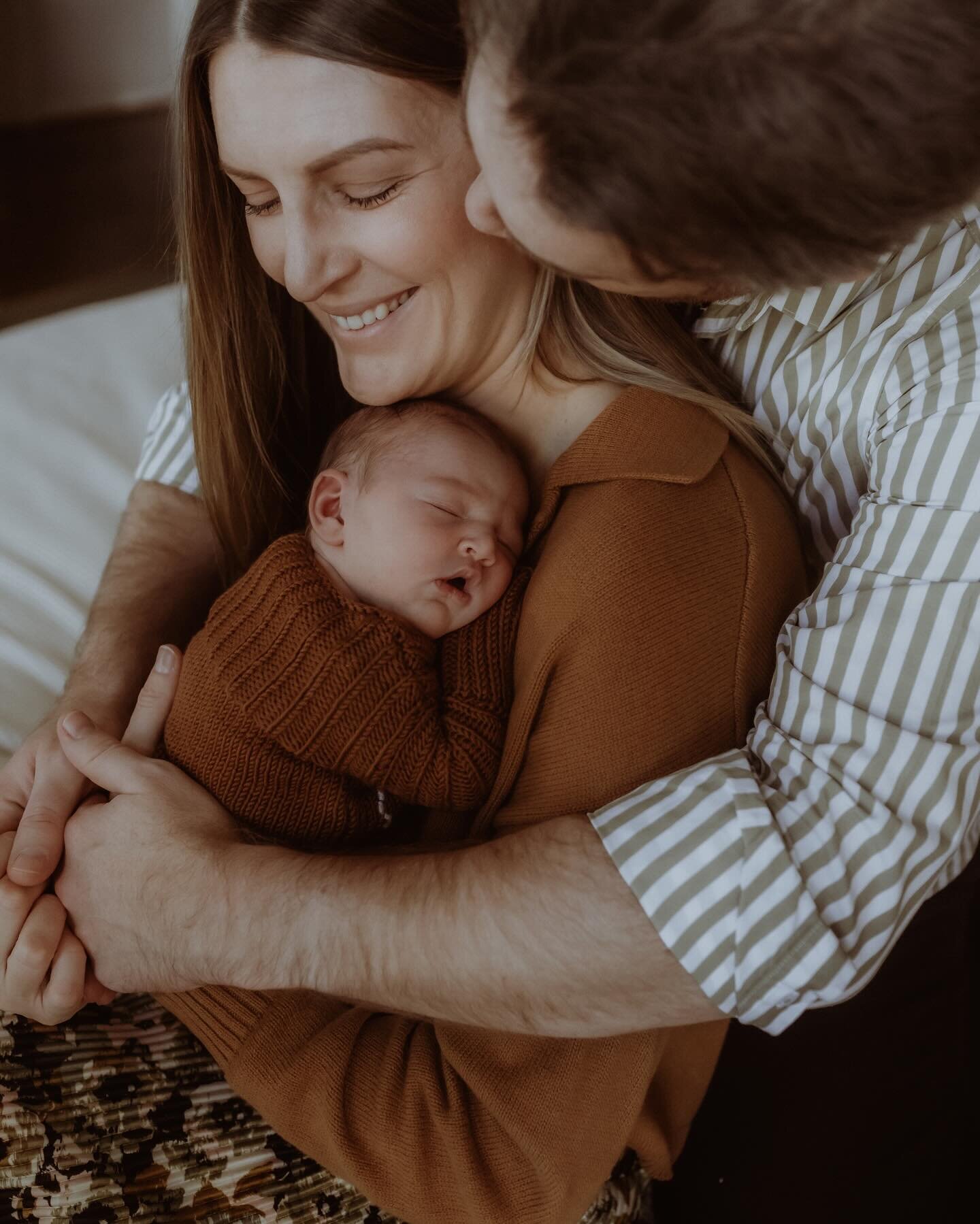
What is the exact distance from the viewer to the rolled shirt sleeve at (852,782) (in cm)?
105

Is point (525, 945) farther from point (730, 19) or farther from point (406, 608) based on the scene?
point (730, 19)

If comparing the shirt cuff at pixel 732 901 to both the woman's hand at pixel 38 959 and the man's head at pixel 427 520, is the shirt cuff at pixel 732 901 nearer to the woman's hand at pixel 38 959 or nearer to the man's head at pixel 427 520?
the man's head at pixel 427 520

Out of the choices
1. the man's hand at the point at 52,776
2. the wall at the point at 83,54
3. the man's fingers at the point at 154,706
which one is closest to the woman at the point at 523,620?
the man's hand at the point at 52,776

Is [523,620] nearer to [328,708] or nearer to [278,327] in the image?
[328,708]

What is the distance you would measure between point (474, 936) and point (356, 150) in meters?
0.87

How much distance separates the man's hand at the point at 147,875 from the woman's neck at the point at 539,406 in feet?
2.10

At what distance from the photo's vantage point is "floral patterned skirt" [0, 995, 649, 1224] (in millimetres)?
1170

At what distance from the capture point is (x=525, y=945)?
1.12 metres

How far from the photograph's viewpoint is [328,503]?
1.51m

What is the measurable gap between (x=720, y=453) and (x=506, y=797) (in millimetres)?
484

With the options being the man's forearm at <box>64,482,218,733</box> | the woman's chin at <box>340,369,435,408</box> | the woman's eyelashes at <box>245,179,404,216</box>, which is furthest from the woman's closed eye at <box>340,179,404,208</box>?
the man's forearm at <box>64,482,218,733</box>

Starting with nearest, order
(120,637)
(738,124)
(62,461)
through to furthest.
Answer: (738,124) < (120,637) < (62,461)

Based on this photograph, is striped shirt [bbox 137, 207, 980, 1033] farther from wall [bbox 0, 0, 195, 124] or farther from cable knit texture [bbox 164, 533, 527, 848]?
wall [bbox 0, 0, 195, 124]

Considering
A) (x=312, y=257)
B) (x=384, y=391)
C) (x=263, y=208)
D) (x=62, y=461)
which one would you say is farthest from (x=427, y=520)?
(x=62, y=461)
